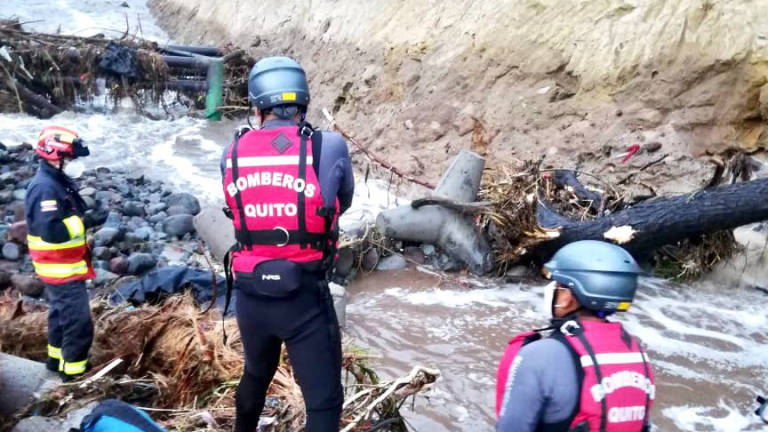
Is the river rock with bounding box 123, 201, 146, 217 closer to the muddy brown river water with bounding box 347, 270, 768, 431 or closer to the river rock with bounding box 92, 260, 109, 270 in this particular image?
the river rock with bounding box 92, 260, 109, 270

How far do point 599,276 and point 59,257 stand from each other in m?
3.16

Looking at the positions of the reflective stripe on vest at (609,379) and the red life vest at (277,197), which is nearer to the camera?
the reflective stripe on vest at (609,379)

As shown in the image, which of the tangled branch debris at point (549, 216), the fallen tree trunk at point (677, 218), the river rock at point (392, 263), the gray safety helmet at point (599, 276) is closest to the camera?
the gray safety helmet at point (599, 276)

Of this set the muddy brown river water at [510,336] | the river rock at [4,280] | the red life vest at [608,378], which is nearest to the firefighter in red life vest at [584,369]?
the red life vest at [608,378]

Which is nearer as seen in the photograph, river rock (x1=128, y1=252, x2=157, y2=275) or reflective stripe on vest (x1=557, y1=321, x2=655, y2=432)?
reflective stripe on vest (x1=557, y1=321, x2=655, y2=432)

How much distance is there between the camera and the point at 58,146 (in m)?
4.00

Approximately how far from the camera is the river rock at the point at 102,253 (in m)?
6.80

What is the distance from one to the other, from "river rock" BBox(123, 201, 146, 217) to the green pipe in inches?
258

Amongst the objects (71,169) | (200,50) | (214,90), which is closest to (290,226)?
(71,169)

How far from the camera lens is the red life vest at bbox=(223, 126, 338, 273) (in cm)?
278

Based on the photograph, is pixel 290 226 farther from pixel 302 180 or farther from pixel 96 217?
pixel 96 217

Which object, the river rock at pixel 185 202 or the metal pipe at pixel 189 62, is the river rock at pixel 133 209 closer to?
the river rock at pixel 185 202

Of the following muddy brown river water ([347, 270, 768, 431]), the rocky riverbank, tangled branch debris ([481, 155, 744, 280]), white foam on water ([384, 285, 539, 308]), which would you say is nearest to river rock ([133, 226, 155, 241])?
the rocky riverbank

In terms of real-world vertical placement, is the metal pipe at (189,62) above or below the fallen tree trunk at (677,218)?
below
